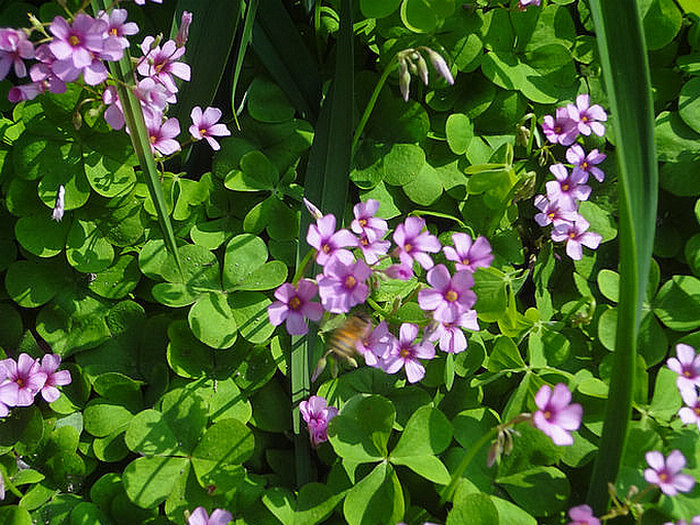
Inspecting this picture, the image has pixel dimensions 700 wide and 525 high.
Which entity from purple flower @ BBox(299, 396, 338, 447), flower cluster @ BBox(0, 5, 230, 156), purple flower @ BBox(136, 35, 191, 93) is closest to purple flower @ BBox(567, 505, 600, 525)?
purple flower @ BBox(299, 396, 338, 447)

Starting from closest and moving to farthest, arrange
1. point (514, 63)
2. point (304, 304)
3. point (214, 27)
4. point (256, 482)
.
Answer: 1. point (304, 304)
2. point (256, 482)
3. point (214, 27)
4. point (514, 63)

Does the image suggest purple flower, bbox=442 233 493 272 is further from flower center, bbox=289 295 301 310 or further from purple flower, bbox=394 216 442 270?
flower center, bbox=289 295 301 310

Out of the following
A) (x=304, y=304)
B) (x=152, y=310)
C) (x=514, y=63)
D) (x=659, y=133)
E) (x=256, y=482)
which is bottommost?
(x=256, y=482)

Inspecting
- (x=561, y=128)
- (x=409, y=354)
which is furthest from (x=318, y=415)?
(x=561, y=128)

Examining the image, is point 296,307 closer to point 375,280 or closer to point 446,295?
point 375,280

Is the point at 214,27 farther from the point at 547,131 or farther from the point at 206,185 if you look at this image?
the point at 547,131

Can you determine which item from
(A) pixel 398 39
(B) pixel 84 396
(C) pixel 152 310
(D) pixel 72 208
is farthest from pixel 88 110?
(A) pixel 398 39
